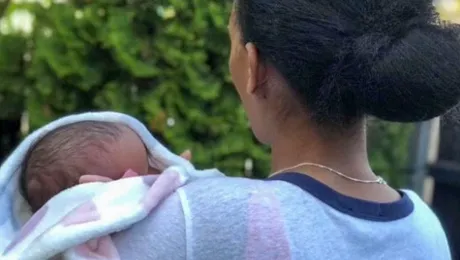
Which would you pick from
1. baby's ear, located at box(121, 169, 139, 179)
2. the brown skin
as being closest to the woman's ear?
the brown skin

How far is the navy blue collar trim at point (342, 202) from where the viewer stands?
1.44m

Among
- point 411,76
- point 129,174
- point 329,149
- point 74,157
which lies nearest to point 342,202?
point 329,149

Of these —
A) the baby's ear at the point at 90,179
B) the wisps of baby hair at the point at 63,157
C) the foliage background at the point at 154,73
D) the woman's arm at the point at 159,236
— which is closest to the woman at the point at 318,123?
the woman's arm at the point at 159,236

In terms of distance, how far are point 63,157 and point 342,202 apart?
51 centimetres

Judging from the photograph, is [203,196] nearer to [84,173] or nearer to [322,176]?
[322,176]

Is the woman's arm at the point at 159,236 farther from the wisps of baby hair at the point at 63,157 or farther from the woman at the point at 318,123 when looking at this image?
the wisps of baby hair at the point at 63,157

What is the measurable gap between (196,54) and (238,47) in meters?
1.63

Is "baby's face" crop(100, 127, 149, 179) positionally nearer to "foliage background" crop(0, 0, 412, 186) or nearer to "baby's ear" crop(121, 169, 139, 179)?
"baby's ear" crop(121, 169, 139, 179)

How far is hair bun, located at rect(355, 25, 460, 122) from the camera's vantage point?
1425mm

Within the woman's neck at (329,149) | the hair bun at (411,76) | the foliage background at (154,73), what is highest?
the hair bun at (411,76)

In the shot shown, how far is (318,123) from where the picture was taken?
1483mm

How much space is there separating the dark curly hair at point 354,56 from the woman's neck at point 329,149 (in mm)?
40

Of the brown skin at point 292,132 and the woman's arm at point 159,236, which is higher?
the brown skin at point 292,132

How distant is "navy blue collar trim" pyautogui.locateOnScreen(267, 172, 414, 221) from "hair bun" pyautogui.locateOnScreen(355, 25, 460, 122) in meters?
0.14
